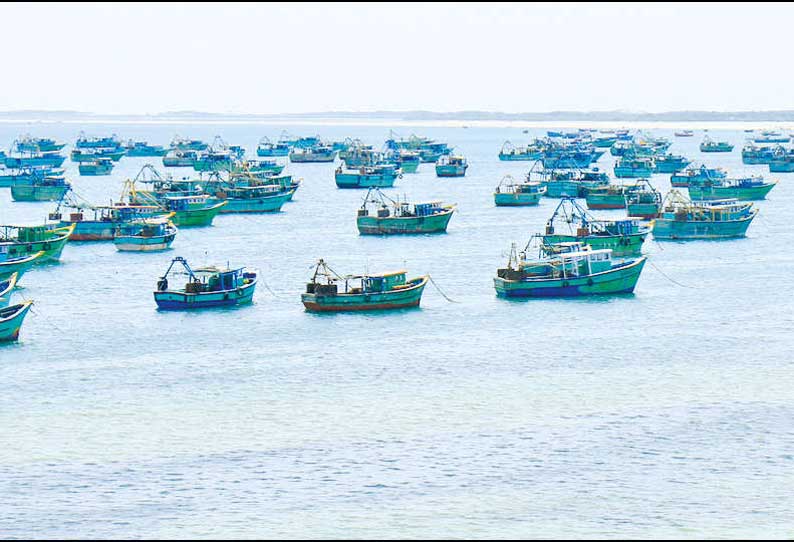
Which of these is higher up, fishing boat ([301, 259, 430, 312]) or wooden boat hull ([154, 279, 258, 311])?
fishing boat ([301, 259, 430, 312])

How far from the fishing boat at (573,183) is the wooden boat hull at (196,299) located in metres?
86.4

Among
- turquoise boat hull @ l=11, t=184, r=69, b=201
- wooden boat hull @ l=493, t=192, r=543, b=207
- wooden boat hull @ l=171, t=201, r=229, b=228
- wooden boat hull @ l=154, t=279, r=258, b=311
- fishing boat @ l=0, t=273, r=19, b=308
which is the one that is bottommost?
turquoise boat hull @ l=11, t=184, r=69, b=201

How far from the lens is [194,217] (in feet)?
491

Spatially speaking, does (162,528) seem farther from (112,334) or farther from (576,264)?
(576,264)

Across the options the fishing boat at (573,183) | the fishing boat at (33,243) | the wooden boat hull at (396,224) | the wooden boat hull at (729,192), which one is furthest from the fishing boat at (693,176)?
the fishing boat at (33,243)

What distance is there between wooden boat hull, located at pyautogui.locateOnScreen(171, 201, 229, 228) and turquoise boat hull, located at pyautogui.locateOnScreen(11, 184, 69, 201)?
37143mm

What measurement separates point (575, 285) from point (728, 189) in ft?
266

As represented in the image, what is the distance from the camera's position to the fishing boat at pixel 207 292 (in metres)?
91.5

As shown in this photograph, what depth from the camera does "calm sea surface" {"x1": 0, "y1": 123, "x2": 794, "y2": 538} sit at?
52.0 metres

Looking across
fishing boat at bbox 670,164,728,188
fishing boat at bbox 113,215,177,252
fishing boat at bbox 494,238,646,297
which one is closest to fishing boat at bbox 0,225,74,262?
fishing boat at bbox 113,215,177,252

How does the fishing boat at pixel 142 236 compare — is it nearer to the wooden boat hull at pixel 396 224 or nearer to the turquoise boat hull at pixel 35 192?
the wooden boat hull at pixel 396 224

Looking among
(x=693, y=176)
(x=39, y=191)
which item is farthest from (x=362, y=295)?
(x=693, y=176)

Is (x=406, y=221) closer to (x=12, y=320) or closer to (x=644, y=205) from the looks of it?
(x=644, y=205)

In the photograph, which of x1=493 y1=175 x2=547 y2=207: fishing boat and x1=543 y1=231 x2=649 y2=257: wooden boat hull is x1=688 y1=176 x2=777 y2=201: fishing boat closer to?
x1=493 y1=175 x2=547 y2=207: fishing boat
